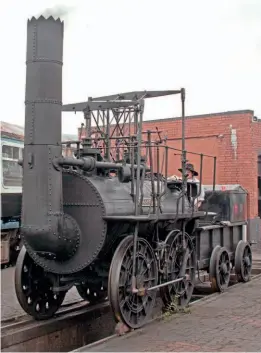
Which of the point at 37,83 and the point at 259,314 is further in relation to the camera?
the point at 259,314

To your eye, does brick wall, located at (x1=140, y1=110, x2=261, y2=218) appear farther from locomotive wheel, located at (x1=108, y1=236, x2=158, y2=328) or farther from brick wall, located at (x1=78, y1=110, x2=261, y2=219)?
locomotive wheel, located at (x1=108, y1=236, x2=158, y2=328)

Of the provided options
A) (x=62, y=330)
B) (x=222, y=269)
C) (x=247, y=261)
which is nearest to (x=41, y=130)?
(x=62, y=330)

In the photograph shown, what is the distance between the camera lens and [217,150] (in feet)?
54.4

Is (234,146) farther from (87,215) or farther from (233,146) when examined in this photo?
(87,215)

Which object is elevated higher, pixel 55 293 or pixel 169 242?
pixel 169 242

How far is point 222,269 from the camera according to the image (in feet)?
32.1

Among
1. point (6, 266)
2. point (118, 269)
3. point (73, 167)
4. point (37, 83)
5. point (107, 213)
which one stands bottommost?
point (6, 266)

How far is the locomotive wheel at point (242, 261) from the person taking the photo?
10.5 m

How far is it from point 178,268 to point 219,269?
177cm

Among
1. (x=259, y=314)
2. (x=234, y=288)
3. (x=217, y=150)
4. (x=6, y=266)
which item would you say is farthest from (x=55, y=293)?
(x=217, y=150)

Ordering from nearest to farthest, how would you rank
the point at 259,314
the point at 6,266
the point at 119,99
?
the point at 259,314
the point at 119,99
the point at 6,266

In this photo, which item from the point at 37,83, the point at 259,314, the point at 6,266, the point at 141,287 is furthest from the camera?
the point at 6,266

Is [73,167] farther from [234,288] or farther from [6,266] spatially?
[6,266]

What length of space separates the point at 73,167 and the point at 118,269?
5.15 feet
